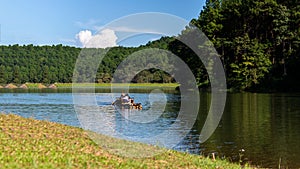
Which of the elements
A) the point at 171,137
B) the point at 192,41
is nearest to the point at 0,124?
the point at 171,137

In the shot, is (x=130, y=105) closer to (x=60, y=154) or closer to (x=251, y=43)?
(x=60, y=154)

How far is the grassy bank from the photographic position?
1156 cm

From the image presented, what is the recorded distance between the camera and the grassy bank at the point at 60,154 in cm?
1156

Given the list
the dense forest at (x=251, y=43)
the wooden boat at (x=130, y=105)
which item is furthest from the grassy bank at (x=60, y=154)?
the dense forest at (x=251, y=43)

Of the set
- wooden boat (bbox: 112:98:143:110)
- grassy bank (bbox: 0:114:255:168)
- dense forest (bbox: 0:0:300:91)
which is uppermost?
dense forest (bbox: 0:0:300:91)

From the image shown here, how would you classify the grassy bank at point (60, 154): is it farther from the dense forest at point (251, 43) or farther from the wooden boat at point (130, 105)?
the dense forest at point (251, 43)

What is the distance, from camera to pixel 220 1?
10562cm

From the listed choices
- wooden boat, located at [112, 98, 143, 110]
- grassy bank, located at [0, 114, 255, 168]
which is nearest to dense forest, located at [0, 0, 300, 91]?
wooden boat, located at [112, 98, 143, 110]

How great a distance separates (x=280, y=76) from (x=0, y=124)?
73.0 metres

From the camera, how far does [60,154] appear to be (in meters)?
12.6

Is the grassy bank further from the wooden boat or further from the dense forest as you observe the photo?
the dense forest

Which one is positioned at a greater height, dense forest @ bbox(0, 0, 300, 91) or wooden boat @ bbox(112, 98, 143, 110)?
dense forest @ bbox(0, 0, 300, 91)

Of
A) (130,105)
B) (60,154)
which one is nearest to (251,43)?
(130,105)

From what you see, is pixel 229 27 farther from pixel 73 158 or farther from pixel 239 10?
pixel 73 158
